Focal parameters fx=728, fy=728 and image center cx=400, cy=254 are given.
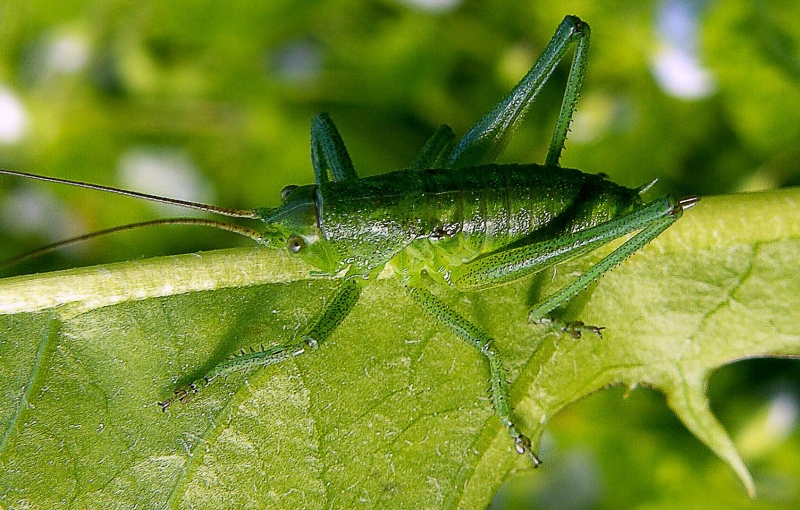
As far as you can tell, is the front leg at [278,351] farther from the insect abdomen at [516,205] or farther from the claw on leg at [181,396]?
the insect abdomen at [516,205]

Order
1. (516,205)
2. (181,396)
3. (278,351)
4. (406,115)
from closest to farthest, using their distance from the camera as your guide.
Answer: (181,396), (278,351), (516,205), (406,115)

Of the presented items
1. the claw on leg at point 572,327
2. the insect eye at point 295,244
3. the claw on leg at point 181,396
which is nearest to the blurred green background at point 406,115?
the claw on leg at point 572,327

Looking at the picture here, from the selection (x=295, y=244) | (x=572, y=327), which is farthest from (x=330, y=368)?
(x=572, y=327)

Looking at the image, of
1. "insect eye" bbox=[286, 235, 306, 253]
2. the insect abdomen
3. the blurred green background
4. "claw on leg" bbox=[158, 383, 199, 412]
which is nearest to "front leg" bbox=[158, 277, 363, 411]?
"claw on leg" bbox=[158, 383, 199, 412]

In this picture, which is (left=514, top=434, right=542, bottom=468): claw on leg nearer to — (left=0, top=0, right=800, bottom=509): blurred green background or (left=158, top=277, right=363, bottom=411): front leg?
(left=158, top=277, right=363, bottom=411): front leg

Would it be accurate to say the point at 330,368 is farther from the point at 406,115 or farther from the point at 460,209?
the point at 406,115

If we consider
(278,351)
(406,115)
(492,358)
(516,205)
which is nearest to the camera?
(278,351)

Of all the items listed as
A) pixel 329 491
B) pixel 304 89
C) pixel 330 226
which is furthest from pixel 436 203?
pixel 304 89
